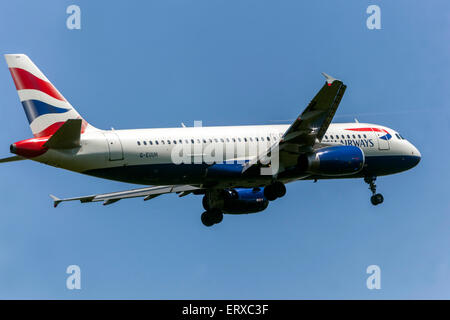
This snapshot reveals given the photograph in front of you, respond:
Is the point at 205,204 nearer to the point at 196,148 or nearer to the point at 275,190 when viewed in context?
the point at 275,190

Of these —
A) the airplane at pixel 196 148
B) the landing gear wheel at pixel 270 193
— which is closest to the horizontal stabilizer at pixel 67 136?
the airplane at pixel 196 148

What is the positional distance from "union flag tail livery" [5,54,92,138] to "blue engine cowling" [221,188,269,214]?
9878mm

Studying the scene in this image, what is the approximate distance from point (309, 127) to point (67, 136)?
11.4 metres

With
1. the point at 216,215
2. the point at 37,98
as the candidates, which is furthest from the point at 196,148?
the point at 37,98

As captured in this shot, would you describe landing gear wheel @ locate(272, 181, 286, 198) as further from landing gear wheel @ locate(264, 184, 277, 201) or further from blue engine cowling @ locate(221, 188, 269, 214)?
blue engine cowling @ locate(221, 188, 269, 214)

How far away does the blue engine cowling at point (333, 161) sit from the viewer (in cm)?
4716

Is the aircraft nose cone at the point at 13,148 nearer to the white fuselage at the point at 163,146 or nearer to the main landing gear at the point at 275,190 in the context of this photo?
the white fuselage at the point at 163,146

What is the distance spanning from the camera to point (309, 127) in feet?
152

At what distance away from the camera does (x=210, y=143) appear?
47312 millimetres

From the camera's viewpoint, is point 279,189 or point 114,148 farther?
point 279,189

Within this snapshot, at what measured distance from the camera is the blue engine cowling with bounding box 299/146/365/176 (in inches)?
1857

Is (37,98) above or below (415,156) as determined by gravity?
above

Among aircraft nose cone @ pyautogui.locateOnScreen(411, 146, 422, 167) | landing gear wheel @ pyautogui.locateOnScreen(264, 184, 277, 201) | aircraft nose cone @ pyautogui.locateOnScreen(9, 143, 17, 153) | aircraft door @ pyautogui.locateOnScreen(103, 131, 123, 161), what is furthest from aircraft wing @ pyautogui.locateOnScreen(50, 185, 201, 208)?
aircraft nose cone @ pyautogui.locateOnScreen(411, 146, 422, 167)

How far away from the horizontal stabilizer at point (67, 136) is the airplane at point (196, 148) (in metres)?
0.04
